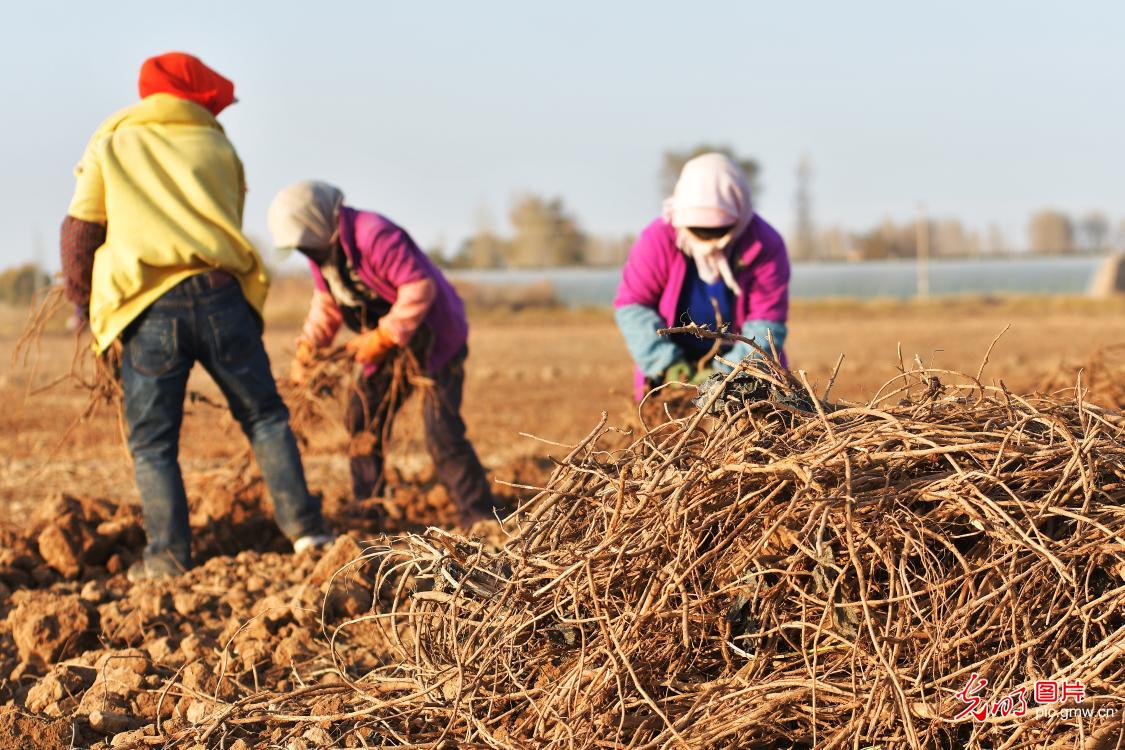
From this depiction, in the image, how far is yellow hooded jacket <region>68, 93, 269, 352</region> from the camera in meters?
3.99

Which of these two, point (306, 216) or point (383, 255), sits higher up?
point (306, 216)

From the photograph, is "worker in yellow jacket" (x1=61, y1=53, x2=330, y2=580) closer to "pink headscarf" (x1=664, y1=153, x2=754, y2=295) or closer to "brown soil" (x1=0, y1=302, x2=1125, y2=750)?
"brown soil" (x1=0, y1=302, x2=1125, y2=750)

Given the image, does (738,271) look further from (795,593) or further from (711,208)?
(795,593)

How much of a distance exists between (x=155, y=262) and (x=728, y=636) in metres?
2.51

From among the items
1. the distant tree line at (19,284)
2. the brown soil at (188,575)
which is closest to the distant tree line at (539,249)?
the distant tree line at (19,284)

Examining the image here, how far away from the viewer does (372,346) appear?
4.86m

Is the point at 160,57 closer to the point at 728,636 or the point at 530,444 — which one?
the point at 728,636

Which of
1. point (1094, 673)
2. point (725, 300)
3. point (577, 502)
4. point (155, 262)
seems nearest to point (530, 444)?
point (725, 300)

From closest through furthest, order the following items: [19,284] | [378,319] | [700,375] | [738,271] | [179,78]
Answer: [179,78]
[700,375]
[738,271]
[378,319]
[19,284]

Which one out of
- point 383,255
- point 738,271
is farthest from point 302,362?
point 738,271

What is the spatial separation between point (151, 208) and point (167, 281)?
257mm

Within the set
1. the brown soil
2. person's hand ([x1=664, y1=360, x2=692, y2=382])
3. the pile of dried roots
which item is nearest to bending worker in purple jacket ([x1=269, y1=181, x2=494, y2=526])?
the brown soil

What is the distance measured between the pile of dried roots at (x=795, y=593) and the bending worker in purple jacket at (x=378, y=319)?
7.38 ft

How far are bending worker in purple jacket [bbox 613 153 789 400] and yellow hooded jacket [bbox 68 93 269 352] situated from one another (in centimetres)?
148
